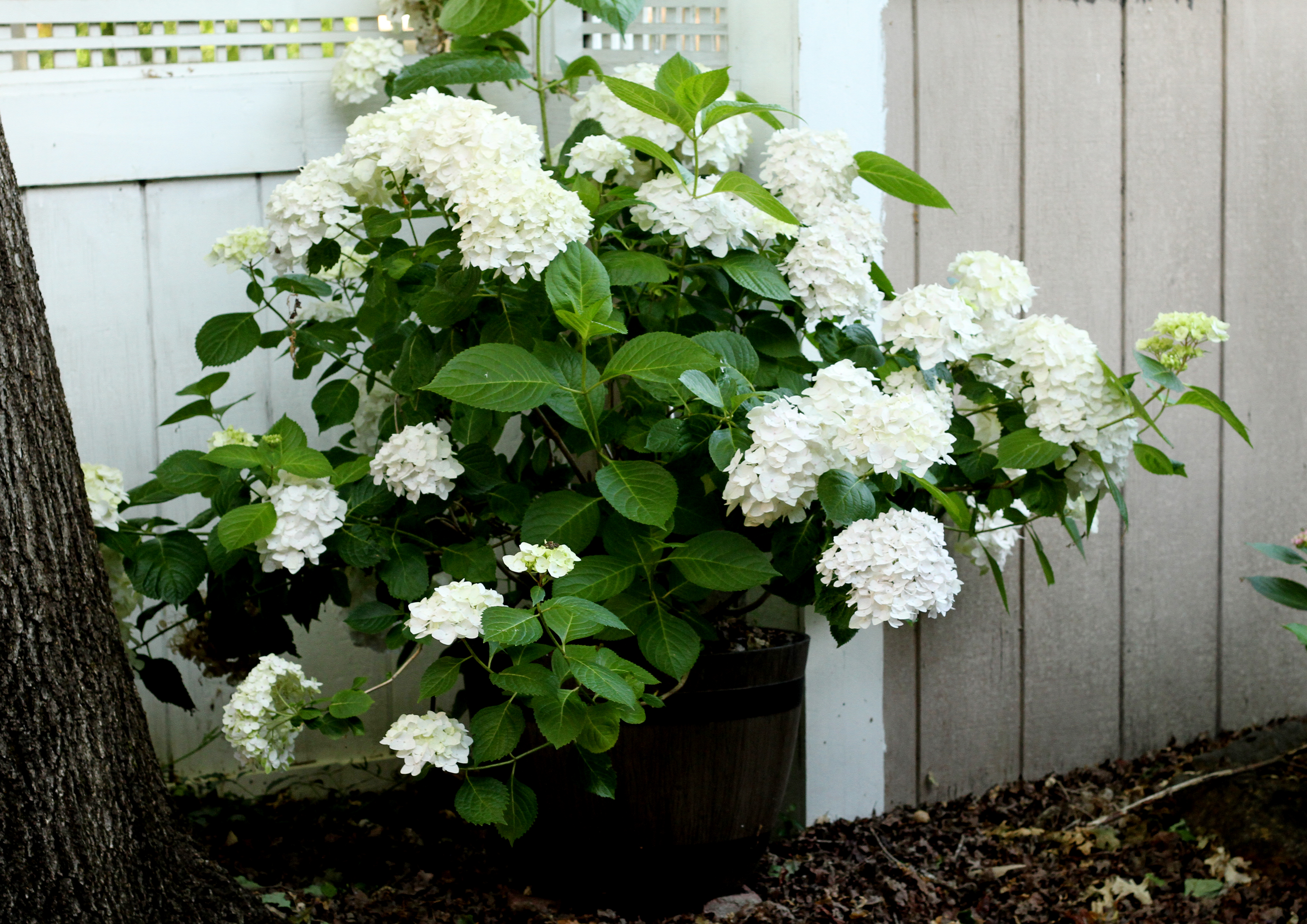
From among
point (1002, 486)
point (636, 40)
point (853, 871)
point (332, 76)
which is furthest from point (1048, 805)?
point (332, 76)

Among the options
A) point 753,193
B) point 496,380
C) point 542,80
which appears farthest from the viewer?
point 542,80

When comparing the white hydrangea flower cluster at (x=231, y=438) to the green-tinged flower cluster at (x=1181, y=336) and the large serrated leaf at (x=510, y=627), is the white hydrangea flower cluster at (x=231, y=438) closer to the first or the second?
the large serrated leaf at (x=510, y=627)

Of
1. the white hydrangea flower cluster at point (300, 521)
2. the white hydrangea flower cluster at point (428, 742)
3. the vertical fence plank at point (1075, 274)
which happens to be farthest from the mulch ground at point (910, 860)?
the white hydrangea flower cluster at point (300, 521)

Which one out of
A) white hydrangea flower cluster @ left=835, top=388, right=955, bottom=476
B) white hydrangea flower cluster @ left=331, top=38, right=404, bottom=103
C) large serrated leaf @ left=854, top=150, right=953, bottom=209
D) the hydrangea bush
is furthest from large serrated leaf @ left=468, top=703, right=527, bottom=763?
white hydrangea flower cluster @ left=331, top=38, right=404, bottom=103

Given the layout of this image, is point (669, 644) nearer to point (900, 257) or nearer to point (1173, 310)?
point (900, 257)

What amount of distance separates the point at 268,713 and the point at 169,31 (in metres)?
1.12

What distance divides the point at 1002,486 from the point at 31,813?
1151mm

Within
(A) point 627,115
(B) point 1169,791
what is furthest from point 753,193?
(B) point 1169,791

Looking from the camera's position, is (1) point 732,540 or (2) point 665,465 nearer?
(1) point 732,540

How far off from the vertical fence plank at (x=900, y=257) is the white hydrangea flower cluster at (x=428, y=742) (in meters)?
0.88

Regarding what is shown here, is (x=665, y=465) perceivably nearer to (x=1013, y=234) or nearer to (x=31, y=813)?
(x=31, y=813)

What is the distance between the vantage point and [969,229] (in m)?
1.83

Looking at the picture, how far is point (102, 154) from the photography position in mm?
1691

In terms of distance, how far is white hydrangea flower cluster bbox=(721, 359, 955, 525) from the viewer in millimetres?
1105
